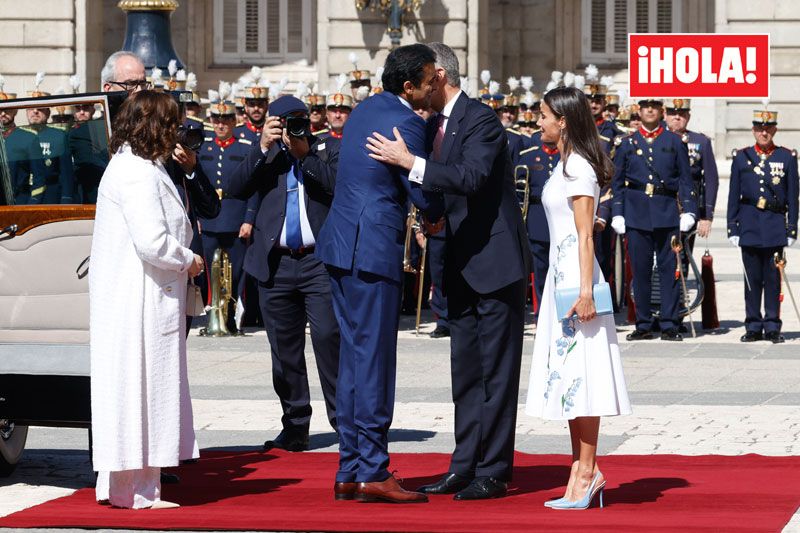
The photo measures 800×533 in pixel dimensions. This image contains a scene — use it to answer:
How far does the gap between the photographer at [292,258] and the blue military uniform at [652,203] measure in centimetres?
619

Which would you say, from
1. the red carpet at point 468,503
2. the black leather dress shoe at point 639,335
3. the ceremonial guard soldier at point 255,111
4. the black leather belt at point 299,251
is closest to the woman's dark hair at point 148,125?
the red carpet at point 468,503

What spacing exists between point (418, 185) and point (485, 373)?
3.13 feet

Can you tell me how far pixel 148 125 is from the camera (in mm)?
8070

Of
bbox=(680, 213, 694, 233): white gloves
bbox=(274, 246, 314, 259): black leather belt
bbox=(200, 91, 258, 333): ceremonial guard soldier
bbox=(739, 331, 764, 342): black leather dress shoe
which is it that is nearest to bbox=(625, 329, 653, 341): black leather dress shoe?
bbox=(739, 331, 764, 342): black leather dress shoe

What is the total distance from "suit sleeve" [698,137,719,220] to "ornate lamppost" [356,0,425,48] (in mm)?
11769

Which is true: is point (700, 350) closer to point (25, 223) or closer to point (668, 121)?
point (668, 121)

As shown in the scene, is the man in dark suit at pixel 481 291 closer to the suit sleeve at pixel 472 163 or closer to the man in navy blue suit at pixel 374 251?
the suit sleeve at pixel 472 163

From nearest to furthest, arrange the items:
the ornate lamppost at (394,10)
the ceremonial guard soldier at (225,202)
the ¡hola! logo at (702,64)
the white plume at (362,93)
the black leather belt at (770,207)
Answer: the black leather belt at (770,207) → the ceremonial guard soldier at (225,202) → the white plume at (362,93) → the ¡hola! logo at (702,64) → the ornate lamppost at (394,10)

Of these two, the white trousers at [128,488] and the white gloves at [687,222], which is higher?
the white gloves at [687,222]

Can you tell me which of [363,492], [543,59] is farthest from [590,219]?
[543,59]

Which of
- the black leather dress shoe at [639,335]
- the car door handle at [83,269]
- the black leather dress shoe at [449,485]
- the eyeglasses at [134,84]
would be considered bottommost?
the black leather dress shoe at [639,335]

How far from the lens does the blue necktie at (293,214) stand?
9945 millimetres

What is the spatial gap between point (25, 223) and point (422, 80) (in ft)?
6.80

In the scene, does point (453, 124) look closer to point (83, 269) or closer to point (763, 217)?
point (83, 269)
